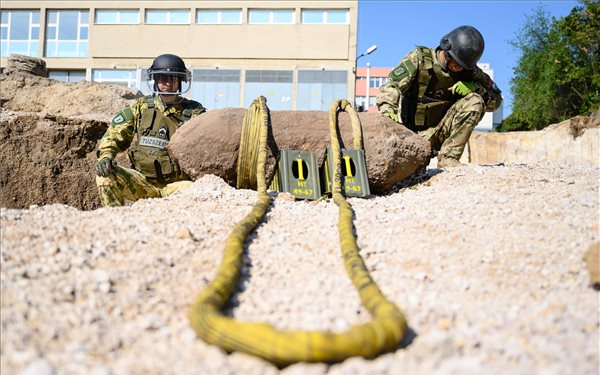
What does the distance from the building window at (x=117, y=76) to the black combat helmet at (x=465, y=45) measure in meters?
20.9

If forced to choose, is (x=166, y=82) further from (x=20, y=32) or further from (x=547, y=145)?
(x=20, y=32)

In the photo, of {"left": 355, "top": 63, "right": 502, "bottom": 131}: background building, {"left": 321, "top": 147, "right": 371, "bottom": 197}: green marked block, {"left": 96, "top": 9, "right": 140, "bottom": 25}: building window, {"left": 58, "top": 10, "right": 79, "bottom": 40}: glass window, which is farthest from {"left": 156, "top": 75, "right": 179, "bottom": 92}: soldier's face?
{"left": 355, "top": 63, "right": 502, "bottom": 131}: background building

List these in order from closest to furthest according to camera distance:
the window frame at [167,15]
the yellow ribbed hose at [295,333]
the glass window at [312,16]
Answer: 1. the yellow ribbed hose at [295,333]
2. the glass window at [312,16]
3. the window frame at [167,15]

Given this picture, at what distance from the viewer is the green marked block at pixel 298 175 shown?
4.06 m

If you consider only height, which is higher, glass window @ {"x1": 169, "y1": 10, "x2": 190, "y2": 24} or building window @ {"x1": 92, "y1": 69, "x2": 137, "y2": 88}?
glass window @ {"x1": 169, "y1": 10, "x2": 190, "y2": 24}

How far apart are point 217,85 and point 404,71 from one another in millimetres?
19260

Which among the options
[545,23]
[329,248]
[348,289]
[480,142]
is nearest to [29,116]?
[329,248]

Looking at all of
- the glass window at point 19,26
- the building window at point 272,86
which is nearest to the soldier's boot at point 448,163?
the building window at point 272,86

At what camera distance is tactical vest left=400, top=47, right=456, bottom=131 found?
525 centimetres

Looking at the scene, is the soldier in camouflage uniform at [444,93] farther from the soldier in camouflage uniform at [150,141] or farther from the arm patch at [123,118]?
the arm patch at [123,118]

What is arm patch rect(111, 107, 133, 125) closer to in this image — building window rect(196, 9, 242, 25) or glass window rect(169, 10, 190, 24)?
building window rect(196, 9, 242, 25)

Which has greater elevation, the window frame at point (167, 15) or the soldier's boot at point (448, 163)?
the window frame at point (167, 15)

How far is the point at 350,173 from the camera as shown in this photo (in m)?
4.13

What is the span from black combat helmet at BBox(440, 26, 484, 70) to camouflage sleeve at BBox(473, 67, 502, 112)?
0.28 meters
